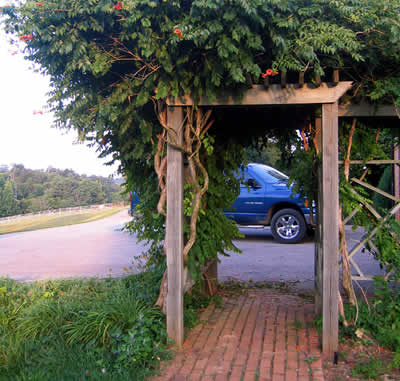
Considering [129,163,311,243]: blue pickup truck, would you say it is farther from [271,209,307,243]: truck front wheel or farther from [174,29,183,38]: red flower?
[174,29,183,38]: red flower

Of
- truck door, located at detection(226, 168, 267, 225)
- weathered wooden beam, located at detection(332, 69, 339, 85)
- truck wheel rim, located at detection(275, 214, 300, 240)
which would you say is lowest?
truck wheel rim, located at detection(275, 214, 300, 240)

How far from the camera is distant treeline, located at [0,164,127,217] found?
49156 mm

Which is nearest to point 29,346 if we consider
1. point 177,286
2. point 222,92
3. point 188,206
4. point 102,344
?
point 102,344

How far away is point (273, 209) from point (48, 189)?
4939 cm

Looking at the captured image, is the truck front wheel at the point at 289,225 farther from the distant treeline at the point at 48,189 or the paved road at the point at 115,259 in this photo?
the distant treeline at the point at 48,189

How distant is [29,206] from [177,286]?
49.5 m

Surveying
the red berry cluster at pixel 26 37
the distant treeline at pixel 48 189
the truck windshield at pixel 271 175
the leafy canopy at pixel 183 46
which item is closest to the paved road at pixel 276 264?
the truck windshield at pixel 271 175

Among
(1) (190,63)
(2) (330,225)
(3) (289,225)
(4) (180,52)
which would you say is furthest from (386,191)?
(4) (180,52)

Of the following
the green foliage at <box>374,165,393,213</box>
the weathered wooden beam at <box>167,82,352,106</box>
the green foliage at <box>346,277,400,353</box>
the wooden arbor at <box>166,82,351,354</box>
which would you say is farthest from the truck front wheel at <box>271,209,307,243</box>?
the weathered wooden beam at <box>167,82,352,106</box>

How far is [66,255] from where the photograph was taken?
31.4 feet

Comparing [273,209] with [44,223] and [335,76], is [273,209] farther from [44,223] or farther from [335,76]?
[44,223]

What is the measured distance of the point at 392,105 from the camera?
3.94m

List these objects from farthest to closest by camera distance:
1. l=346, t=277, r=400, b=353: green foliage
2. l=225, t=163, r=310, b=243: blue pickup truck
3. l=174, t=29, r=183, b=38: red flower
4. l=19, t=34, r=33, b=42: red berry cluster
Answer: l=225, t=163, r=310, b=243: blue pickup truck
l=346, t=277, r=400, b=353: green foliage
l=19, t=34, r=33, b=42: red berry cluster
l=174, t=29, r=183, b=38: red flower

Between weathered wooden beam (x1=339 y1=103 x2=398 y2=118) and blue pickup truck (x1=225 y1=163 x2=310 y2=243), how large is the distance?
6.13m
